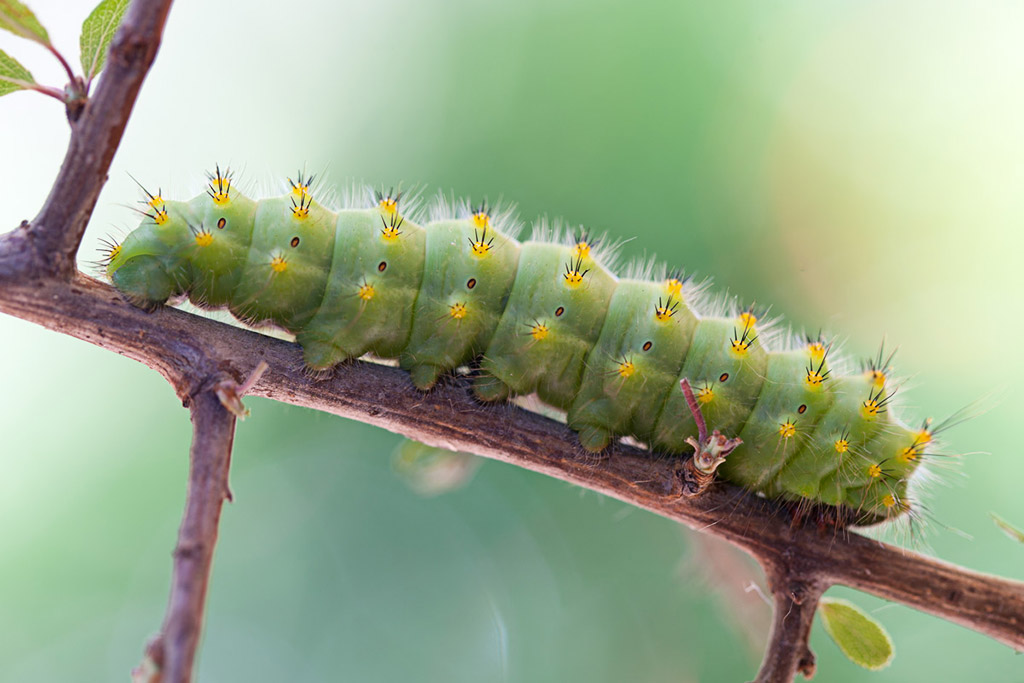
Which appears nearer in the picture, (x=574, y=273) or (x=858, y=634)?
(x=858, y=634)

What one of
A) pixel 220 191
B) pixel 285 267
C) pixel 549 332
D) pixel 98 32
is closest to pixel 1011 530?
pixel 549 332

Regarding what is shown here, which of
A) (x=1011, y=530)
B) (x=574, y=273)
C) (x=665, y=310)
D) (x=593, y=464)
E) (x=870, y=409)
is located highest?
(x=574, y=273)

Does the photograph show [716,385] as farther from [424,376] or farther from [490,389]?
[424,376]

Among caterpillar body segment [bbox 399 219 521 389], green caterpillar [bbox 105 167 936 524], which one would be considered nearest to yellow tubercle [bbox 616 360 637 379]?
green caterpillar [bbox 105 167 936 524]

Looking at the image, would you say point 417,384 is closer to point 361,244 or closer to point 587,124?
point 361,244

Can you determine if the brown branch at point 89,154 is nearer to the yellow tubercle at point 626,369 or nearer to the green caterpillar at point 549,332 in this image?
the green caterpillar at point 549,332

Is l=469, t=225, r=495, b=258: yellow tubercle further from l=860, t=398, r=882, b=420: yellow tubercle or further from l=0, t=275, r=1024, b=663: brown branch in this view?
l=860, t=398, r=882, b=420: yellow tubercle

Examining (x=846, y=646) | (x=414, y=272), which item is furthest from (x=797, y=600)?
(x=414, y=272)
